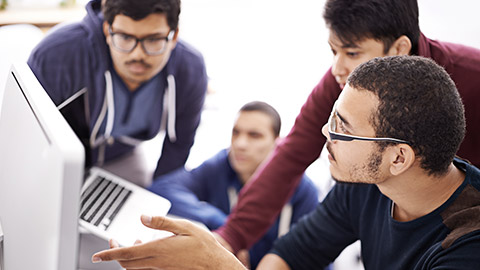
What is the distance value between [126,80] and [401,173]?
3.48 feet

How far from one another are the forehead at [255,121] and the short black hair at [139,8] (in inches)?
26.7

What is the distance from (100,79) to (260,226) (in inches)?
28.3

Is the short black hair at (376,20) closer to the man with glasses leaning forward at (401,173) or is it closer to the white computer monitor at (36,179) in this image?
the man with glasses leaning forward at (401,173)

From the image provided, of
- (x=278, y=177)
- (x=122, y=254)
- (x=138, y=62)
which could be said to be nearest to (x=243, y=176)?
(x=278, y=177)

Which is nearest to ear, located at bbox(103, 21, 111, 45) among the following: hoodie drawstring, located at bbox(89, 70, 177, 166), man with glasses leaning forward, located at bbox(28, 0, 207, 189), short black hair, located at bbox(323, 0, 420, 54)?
man with glasses leaning forward, located at bbox(28, 0, 207, 189)

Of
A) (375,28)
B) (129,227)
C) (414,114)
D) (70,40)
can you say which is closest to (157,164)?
(70,40)

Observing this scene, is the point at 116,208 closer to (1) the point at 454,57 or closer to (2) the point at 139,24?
(2) the point at 139,24

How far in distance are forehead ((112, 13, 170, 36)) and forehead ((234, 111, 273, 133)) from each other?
2.38 ft

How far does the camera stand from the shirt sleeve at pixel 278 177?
4.97 feet

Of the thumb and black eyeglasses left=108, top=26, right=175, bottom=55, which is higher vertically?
black eyeglasses left=108, top=26, right=175, bottom=55

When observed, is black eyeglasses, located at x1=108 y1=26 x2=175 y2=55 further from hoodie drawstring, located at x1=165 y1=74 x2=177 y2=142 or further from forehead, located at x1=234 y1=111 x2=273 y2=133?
forehead, located at x1=234 y1=111 x2=273 y2=133

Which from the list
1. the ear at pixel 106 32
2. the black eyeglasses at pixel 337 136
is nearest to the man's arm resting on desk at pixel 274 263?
the black eyeglasses at pixel 337 136

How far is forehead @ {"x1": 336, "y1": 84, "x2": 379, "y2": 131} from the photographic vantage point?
106cm

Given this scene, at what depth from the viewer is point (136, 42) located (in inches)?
62.5
